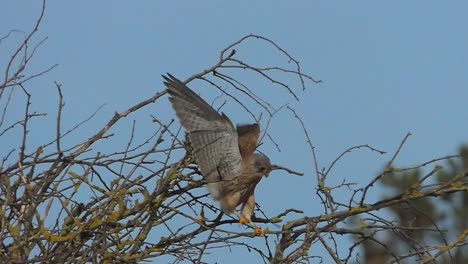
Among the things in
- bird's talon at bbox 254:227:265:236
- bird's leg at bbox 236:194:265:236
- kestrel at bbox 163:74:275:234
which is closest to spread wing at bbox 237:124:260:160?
kestrel at bbox 163:74:275:234

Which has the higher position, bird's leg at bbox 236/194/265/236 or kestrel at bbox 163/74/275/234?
kestrel at bbox 163/74/275/234

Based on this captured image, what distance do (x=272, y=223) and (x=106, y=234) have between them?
0.73 meters

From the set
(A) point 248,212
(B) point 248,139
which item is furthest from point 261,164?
(A) point 248,212

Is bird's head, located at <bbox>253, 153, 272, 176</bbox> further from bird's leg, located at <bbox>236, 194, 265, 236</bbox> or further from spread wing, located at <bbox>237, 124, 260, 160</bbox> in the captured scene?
bird's leg, located at <bbox>236, 194, 265, 236</bbox>

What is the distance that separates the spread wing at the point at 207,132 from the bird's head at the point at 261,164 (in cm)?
8

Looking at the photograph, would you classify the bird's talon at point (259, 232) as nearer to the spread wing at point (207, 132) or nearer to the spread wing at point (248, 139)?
the spread wing at point (207, 132)

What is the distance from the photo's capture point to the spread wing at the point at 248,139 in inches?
183

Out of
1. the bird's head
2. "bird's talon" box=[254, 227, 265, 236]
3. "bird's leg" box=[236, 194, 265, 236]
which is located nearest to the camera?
"bird's talon" box=[254, 227, 265, 236]

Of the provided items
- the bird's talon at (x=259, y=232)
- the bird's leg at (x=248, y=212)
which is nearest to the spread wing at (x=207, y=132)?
the bird's leg at (x=248, y=212)

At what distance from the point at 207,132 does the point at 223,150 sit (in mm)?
161

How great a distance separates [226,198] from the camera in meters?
4.46

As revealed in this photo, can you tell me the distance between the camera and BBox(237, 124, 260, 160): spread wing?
15.2 feet

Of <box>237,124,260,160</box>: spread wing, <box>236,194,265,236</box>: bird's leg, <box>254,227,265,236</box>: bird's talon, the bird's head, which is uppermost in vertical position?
<box>237,124,260,160</box>: spread wing

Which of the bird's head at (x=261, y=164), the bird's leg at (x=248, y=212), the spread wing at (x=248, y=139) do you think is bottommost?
the bird's leg at (x=248, y=212)
